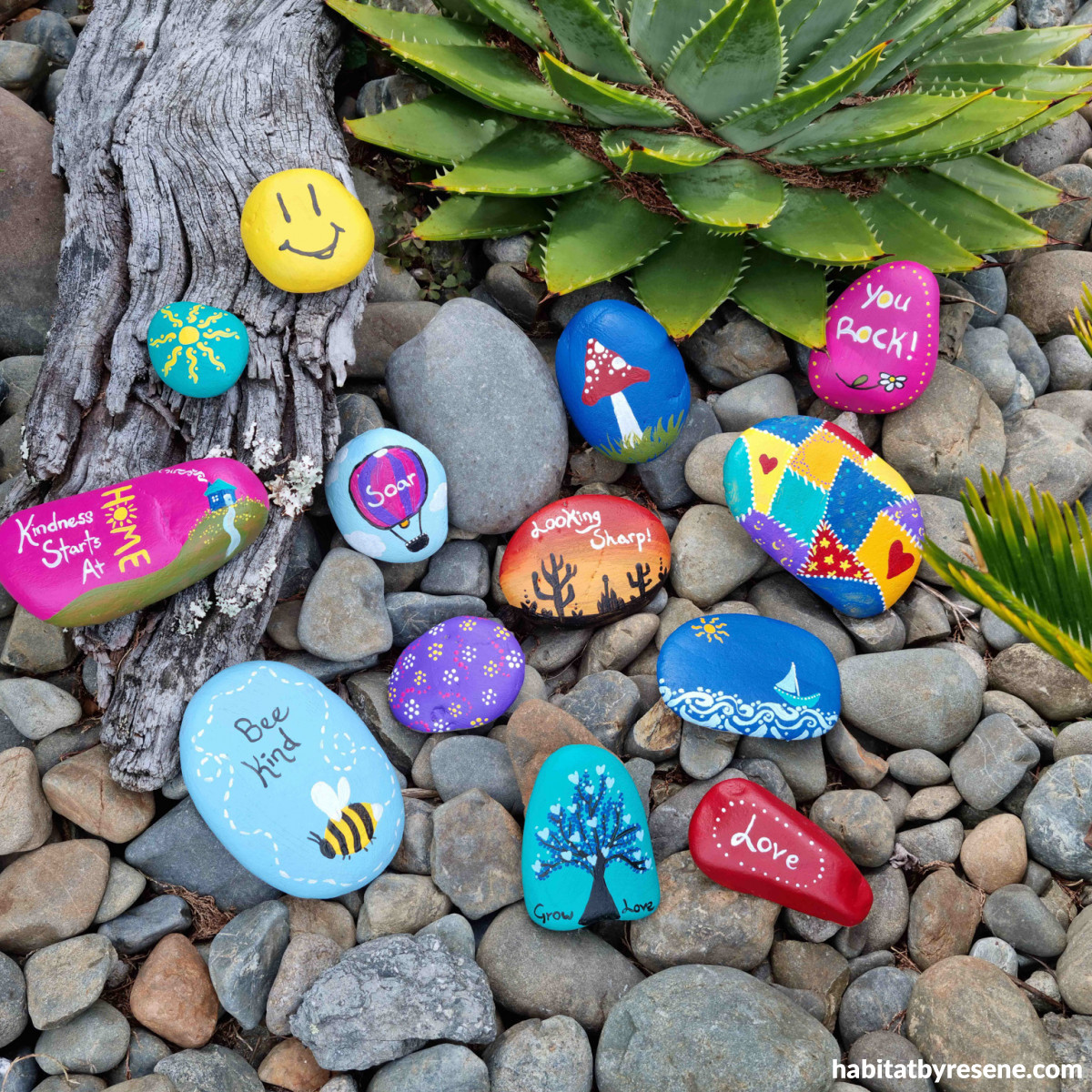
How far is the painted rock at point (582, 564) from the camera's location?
2168mm

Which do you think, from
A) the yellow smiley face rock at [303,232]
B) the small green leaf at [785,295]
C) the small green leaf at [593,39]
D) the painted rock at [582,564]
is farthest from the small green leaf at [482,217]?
the painted rock at [582,564]

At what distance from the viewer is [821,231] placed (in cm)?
220

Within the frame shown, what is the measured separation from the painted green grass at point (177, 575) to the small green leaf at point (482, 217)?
87 cm

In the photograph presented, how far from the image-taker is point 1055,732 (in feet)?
6.98

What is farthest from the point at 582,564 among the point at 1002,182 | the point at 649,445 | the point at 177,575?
the point at 1002,182

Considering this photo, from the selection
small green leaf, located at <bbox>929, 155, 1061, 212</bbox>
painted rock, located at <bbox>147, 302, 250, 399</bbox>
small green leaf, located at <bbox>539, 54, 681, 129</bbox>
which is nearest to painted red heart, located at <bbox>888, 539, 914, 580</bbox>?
small green leaf, located at <bbox>929, 155, 1061, 212</bbox>

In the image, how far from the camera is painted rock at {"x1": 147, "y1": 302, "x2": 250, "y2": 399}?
6.33ft

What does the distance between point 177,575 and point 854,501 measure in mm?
1584

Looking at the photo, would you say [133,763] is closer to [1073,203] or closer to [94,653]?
[94,653]

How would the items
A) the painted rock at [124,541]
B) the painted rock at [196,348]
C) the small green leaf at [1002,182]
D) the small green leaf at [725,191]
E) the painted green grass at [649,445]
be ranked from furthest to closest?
A: the small green leaf at [1002,182] < the painted green grass at [649,445] < the small green leaf at [725,191] < the painted rock at [196,348] < the painted rock at [124,541]

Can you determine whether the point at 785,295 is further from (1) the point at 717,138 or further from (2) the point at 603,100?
(2) the point at 603,100

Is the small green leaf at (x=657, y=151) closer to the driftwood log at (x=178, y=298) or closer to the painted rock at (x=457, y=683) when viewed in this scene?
the driftwood log at (x=178, y=298)

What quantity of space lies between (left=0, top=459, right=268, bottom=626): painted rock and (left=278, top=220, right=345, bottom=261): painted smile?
53 centimetres

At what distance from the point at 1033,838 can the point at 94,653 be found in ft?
6.99
